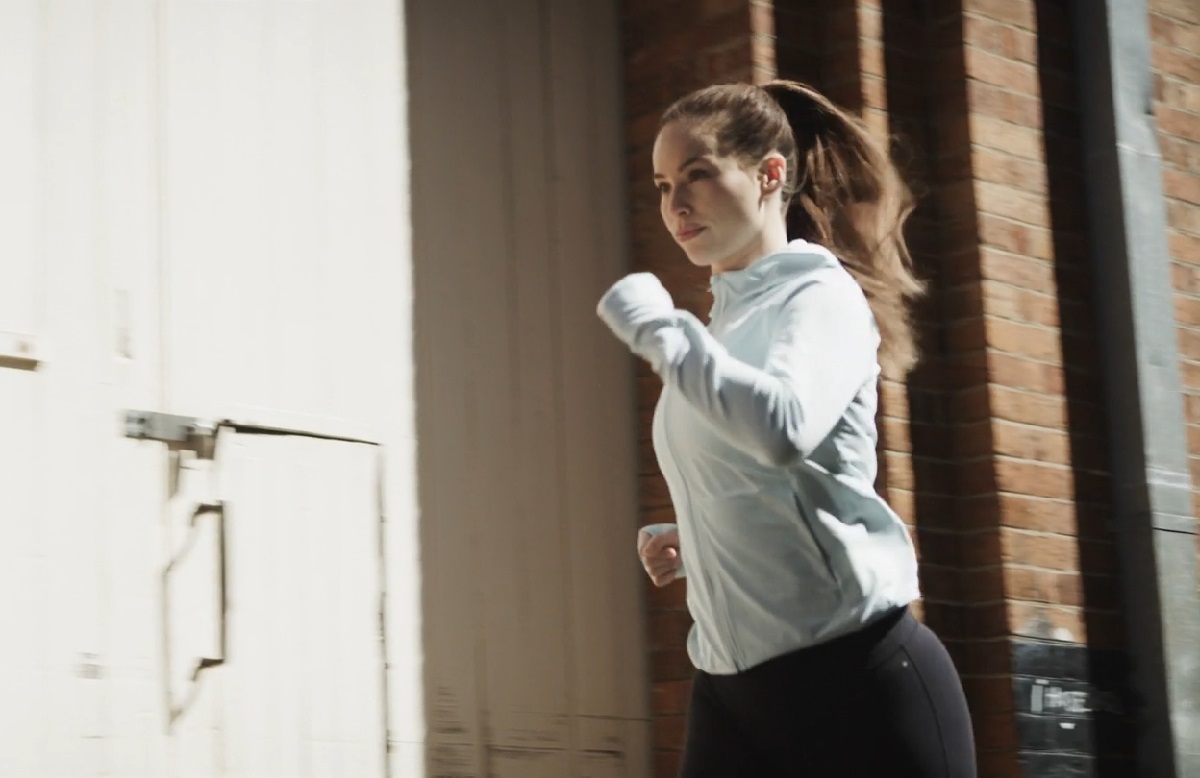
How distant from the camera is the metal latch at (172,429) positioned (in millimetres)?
3803

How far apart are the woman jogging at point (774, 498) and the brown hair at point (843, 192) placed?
0.33 feet

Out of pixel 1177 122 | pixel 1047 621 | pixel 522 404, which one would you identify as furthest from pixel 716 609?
pixel 1177 122

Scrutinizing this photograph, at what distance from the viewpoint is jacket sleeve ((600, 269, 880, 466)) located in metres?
2.51

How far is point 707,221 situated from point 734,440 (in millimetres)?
480

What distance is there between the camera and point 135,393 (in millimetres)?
3818

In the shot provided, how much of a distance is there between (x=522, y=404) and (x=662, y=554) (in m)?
1.61

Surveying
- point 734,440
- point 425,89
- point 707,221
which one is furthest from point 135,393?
point 734,440

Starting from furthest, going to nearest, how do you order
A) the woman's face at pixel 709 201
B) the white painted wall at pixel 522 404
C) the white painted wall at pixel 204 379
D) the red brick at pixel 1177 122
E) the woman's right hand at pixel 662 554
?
the red brick at pixel 1177 122
the white painted wall at pixel 522 404
the white painted wall at pixel 204 379
the woman's right hand at pixel 662 554
the woman's face at pixel 709 201

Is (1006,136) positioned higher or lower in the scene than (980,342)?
higher

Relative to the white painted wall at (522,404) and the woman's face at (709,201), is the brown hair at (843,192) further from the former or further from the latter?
the white painted wall at (522,404)

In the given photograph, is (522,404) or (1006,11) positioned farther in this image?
(1006,11)

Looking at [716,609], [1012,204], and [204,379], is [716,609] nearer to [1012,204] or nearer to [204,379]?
[204,379]

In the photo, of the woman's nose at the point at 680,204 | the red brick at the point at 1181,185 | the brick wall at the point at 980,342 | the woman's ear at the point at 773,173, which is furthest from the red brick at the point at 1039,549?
the woman's nose at the point at 680,204

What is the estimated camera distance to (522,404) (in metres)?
4.58
